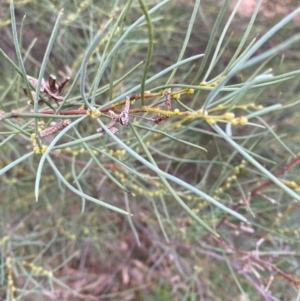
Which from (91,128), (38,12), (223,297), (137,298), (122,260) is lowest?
(137,298)

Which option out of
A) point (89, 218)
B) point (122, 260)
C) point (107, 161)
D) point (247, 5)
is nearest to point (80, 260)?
point (122, 260)

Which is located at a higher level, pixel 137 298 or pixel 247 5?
pixel 247 5

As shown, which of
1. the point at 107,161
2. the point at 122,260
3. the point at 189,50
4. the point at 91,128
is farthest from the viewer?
the point at 122,260

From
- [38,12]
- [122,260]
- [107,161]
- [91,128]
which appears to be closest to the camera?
[107,161]

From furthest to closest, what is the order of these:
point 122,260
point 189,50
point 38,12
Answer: point 122,260
point 189,50
point 38,12

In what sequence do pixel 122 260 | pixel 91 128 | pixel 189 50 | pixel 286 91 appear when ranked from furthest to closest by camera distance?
pixel 122 260
pixel 189 50
pixel 286 91
pixel 91 128

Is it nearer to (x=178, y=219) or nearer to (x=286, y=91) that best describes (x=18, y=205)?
(x=178, y=219)

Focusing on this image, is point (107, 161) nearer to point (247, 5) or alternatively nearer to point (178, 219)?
point (178, 219)

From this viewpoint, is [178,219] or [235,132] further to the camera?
[235,132]

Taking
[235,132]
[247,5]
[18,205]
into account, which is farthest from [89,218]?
[247,5]
